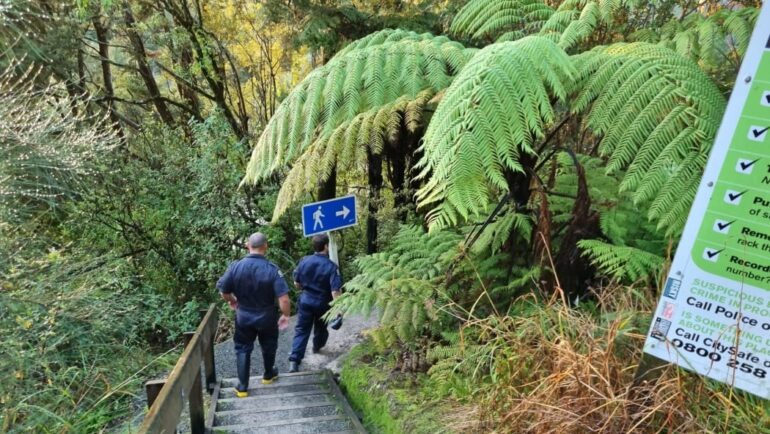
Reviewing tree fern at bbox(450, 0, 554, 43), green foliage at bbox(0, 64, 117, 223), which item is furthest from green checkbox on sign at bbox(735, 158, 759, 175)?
green foliage at bbox(0, 64, 117, 223)

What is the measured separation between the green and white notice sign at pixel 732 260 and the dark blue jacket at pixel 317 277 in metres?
4.06

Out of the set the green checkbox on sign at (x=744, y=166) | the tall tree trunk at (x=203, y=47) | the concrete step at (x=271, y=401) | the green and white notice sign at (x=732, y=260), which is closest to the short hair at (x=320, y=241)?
the concrete step at (x=271, y=401)

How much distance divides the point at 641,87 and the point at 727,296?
1.32 metres

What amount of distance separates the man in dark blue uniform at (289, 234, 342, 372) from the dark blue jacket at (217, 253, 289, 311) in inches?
24.9

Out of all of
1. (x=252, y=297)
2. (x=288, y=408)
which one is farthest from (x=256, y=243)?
(x=288, y=408)

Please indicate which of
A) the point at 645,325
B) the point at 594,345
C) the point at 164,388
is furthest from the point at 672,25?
the point at 164,388

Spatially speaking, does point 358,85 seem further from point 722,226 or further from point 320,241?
point 722,226

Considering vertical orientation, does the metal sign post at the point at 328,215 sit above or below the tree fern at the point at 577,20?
below

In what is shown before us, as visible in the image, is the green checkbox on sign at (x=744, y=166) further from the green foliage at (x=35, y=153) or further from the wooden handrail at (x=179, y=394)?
the green foliage at (x=35, y=153)

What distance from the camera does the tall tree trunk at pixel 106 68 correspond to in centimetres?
1047

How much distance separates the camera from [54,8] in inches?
374

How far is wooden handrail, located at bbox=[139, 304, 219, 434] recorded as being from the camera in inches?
108

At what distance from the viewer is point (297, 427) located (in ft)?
13.5

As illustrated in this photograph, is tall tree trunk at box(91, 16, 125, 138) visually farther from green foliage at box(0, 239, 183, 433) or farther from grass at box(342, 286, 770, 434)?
grass at box(342, 286, 770, 434)
